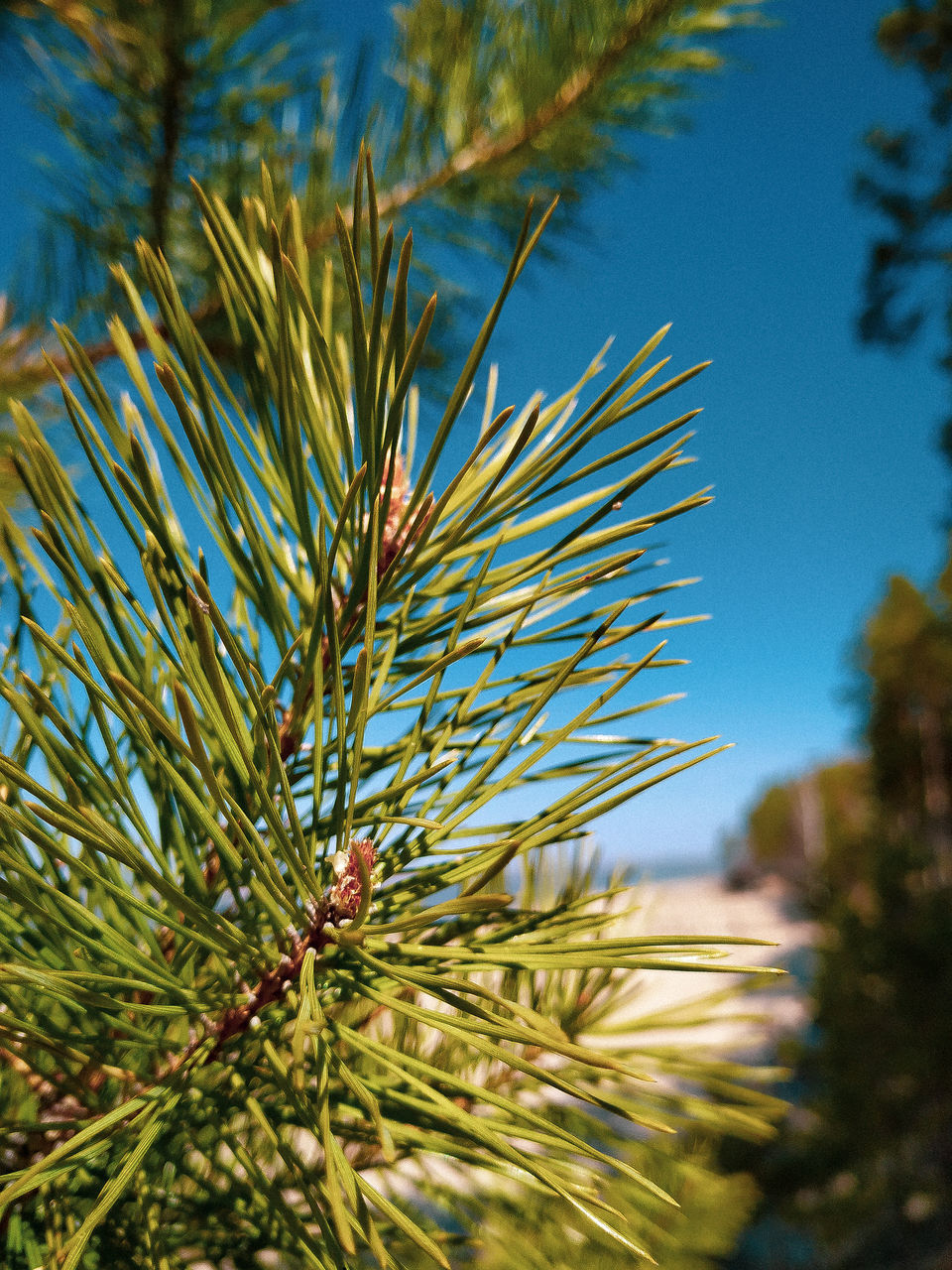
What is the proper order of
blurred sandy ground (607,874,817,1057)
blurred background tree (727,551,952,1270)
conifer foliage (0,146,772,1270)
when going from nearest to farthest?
conifer foliage (0,146,772,1270)
blurred background tree (727,551,952,1270)
blurred sandy ground (607,874,817,1057)

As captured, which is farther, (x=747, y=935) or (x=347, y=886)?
(x=747, y=935)

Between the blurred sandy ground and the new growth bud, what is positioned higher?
the new growth bud

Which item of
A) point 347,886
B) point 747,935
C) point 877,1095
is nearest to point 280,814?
point 347,886

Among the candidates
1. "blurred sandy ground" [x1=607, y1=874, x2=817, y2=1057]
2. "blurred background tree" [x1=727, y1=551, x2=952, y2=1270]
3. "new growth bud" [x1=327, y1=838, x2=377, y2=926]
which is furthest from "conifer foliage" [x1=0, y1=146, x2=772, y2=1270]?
"blurred background tree" [x1=727, y1=551, x2=952, y2=1270]

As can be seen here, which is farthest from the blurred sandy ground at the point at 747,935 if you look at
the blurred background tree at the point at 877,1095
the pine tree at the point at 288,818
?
the pine tree at the point at 288,818

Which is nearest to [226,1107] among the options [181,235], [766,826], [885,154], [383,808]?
[383,808]

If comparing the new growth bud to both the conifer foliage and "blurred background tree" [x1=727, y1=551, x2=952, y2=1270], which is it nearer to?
the conifer foliage

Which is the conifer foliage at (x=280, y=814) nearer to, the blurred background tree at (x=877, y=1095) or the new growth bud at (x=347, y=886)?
the new growth bud at (x=347, y=886)

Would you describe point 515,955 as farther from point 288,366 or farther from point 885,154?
point 885,154

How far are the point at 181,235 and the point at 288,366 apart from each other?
1.66 feet

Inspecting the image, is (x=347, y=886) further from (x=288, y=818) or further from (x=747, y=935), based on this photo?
(x=747, y=935)

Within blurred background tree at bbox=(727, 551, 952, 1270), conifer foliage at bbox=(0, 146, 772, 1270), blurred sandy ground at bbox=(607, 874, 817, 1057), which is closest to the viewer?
conifer foliage at bbox=(0, 146, 772, 1270)

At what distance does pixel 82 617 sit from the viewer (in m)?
0.22

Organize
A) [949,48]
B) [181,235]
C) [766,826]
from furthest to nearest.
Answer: [766,826] < [949,48] < [181,235]
